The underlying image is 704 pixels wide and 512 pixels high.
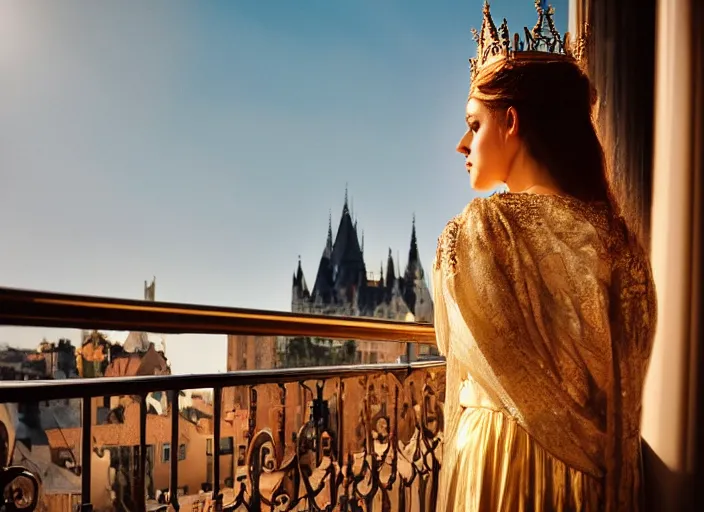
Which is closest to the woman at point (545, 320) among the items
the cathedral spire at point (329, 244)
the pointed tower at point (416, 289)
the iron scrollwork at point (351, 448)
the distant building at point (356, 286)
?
the iron scrollwork at point (351, 448)

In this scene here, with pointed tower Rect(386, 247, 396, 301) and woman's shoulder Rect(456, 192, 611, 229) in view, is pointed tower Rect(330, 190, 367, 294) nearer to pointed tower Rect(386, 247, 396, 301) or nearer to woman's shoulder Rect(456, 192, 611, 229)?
pointed tower Rect(386, 247, 396, 301)

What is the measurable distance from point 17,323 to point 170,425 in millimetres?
420

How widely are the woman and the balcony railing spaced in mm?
390

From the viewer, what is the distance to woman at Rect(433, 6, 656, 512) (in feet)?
3.67

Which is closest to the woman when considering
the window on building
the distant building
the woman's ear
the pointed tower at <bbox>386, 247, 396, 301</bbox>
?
the woman's ear

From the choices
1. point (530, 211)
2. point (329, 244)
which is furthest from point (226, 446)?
point (329, 244)

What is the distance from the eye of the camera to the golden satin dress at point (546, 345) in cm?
112

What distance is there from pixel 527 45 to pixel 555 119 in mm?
278

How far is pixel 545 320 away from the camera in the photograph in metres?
1.12

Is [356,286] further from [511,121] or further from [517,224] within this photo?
[517,224]

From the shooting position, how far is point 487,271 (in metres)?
1.12

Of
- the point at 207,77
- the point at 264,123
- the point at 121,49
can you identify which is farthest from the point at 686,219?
the point at 121,49

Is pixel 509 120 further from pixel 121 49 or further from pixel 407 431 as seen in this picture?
pixel 121 49

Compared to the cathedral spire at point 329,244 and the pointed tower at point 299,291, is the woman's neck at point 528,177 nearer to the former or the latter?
the cathedral spire at point 329,244
